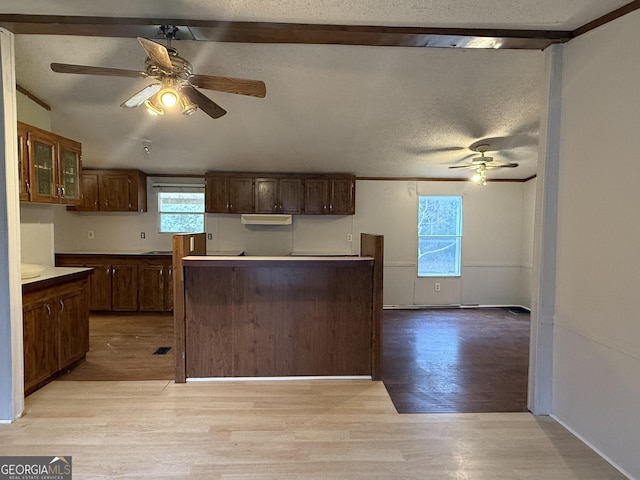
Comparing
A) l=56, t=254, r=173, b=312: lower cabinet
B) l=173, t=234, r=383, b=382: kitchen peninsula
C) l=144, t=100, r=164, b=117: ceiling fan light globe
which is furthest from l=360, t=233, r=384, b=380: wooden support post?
l=56, t=254, r=173, b=312: lower cabinet

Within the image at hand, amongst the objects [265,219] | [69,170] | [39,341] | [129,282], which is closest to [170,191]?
[129,282]

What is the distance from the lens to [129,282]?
16.5 ft

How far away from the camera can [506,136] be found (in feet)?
13.1

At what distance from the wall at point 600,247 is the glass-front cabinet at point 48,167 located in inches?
161

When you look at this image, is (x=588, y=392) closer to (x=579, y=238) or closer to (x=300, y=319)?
(x=579, y=238)

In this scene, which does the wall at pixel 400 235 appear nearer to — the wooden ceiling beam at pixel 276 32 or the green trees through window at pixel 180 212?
the green trees through window at pixel 180 212

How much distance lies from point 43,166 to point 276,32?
2450mm

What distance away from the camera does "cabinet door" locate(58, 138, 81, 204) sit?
327cm

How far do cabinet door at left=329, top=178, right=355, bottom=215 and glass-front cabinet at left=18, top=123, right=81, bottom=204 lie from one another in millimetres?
3291

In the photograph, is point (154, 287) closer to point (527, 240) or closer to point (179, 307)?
point (179, 307)

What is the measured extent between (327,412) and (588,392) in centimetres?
164

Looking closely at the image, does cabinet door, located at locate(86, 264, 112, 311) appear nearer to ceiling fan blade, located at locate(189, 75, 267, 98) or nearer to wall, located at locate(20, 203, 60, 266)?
wall, located at locate(20, 203, 60, 266)

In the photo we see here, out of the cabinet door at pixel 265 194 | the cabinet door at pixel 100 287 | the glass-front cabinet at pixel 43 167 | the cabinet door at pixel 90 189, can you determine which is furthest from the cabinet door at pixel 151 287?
the glass-front cabinet at pixel 43 167

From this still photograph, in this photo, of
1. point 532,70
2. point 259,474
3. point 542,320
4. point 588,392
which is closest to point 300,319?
point 259,474
